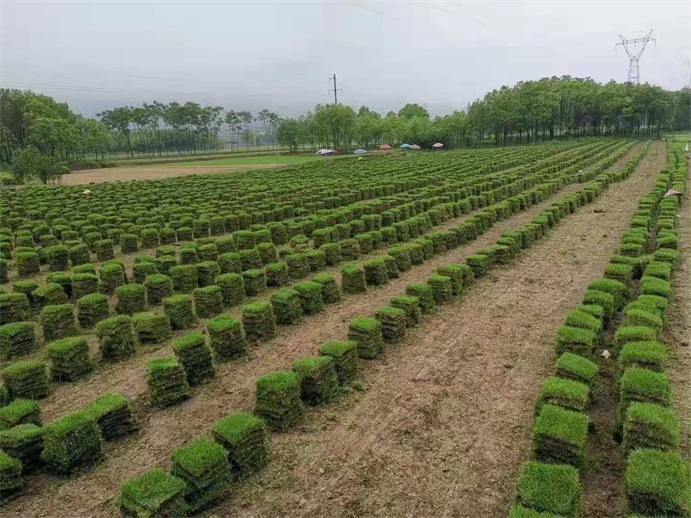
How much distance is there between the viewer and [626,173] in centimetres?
4122

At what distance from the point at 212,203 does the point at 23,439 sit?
81.0ft

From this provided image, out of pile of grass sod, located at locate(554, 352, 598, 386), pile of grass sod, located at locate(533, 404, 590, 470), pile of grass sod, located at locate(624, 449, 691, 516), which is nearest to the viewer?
pile of grass sod, located at locate(624, 449, 691, 516)

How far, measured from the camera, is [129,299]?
14.3 metres

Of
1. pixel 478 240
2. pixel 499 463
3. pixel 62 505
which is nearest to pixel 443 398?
pixel 499 463

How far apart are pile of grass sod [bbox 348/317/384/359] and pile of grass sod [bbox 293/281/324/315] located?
9.44 feet

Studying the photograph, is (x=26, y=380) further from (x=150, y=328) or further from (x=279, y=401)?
(x=279, y=401)

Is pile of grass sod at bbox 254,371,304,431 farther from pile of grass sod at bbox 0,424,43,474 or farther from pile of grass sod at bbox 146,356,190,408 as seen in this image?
pile of grass sod at bbox 0,424,43,474

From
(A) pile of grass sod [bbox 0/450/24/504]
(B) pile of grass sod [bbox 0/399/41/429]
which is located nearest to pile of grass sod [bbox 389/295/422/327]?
(B) pile of grass sod [bbox 0/399/41/429]

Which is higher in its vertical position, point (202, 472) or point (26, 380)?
point (26, 380)

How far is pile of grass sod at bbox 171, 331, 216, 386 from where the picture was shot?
10219 mm

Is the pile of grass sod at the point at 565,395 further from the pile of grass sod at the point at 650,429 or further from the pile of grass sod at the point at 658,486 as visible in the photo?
the pile of grass sod at the point at 658,486

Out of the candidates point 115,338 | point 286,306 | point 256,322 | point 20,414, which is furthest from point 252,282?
point 20,414

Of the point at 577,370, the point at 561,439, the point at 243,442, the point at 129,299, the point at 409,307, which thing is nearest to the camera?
the point at 561,439

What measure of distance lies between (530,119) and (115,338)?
10112cm
